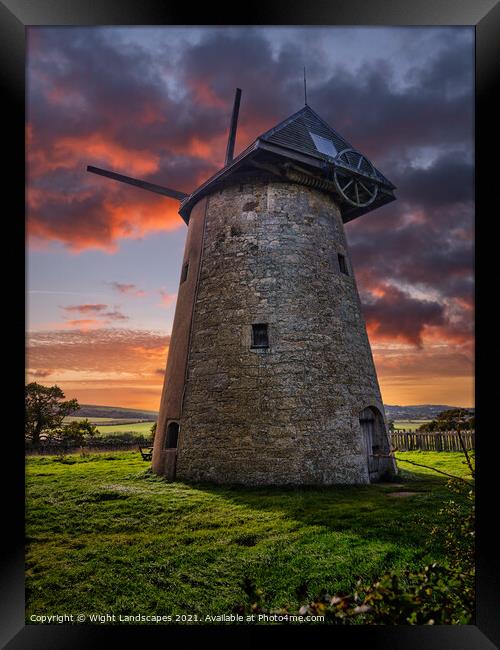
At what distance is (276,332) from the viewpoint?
1095 cm

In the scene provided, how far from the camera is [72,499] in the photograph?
8.62 meters

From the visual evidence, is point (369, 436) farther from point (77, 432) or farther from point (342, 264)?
point (77, 432)

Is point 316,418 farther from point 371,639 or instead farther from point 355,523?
point 371,639

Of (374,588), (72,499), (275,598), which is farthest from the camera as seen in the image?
(72,499)

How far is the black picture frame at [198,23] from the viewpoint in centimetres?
443

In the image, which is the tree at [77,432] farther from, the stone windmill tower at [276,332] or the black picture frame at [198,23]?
the black picture frame at [198,23]

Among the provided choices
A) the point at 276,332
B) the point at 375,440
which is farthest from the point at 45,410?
the point at 375,440

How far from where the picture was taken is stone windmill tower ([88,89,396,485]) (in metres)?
10.3

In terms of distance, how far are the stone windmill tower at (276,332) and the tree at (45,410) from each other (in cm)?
341

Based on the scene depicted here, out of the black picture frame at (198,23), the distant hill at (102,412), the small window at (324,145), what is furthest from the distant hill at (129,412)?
the small window at (324,145)

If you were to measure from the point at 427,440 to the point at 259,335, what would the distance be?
8325 millimetres

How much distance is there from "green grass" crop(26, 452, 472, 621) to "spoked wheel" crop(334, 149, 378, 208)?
7.75 metres

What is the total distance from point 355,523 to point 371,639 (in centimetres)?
323
